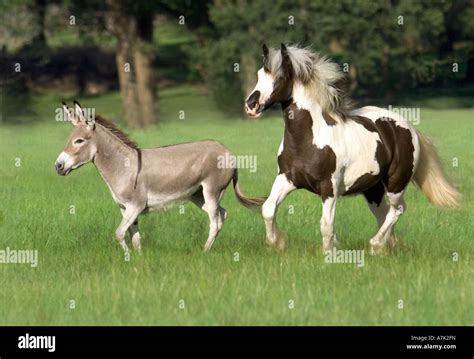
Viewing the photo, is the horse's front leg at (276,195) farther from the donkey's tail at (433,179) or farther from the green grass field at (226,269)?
the donkey's tail at (433,179)

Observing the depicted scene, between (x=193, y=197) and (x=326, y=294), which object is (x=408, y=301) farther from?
(x=193, y=197)

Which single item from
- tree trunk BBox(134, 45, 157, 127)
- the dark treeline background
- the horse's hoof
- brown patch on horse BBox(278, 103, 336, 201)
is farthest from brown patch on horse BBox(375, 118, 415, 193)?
tree trunk BBox(134, 45, 157, 127)

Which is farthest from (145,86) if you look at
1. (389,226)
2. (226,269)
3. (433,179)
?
(226,269)

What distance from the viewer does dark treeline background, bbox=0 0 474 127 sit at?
44.7 metres

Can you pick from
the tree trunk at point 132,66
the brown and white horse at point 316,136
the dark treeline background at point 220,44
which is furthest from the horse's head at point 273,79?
the tree trunk at point 132,66

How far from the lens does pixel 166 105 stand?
2023 inches

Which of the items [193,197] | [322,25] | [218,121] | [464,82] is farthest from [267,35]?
[193,197]

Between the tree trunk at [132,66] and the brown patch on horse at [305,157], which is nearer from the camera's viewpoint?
the brown patch on horse at [305,157]

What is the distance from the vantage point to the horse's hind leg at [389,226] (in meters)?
13.0

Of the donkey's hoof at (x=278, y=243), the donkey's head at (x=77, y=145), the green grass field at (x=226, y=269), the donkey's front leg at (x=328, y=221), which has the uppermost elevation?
the donkey's head at (x=77, y=145)

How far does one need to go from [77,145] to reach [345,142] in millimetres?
2715

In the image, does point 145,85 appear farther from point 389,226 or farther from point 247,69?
point 389,226

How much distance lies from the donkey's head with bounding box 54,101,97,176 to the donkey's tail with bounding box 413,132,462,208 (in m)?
3.79

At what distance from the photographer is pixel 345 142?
1232 centimetres
